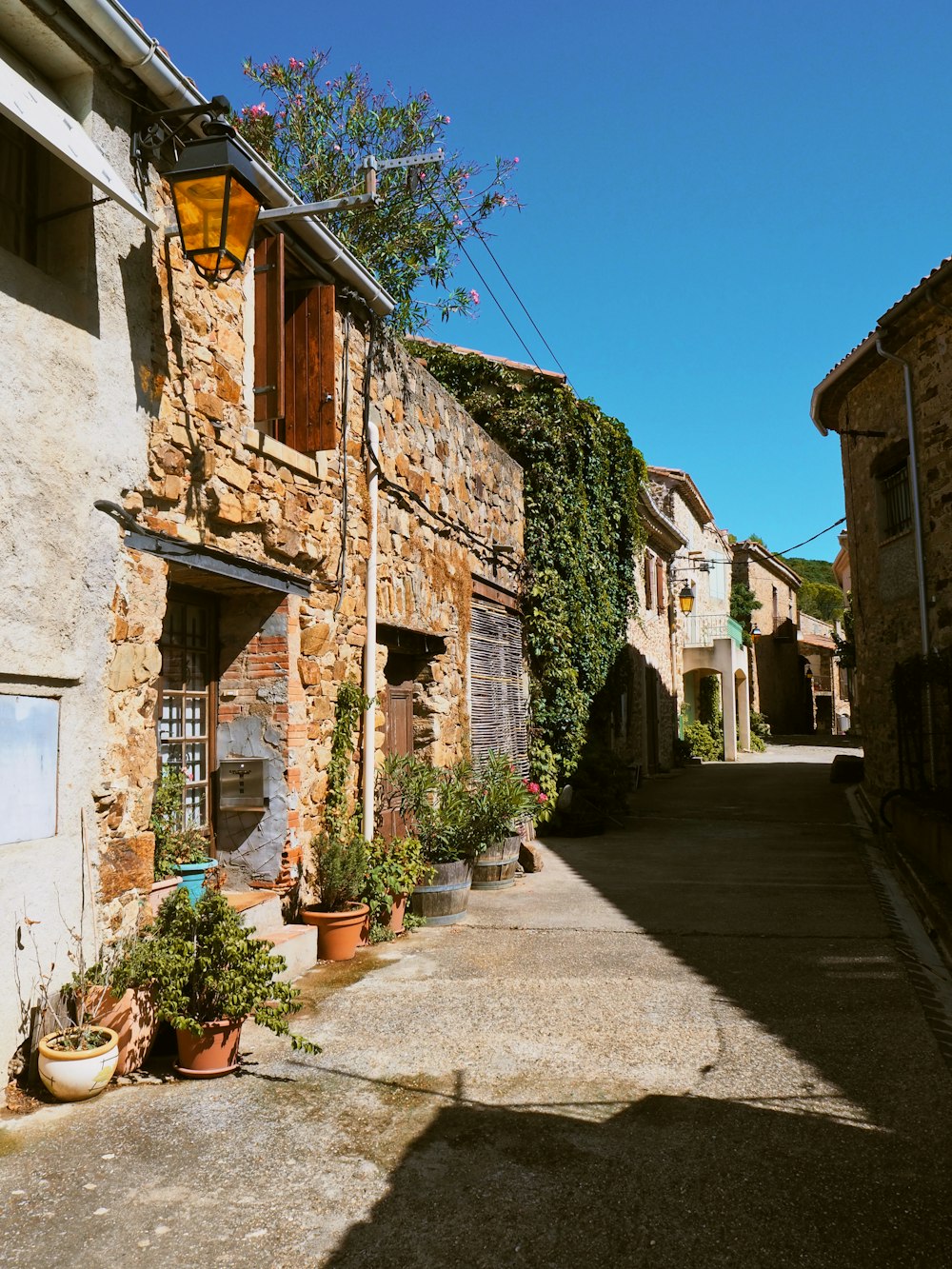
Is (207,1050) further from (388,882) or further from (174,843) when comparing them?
(388,882)

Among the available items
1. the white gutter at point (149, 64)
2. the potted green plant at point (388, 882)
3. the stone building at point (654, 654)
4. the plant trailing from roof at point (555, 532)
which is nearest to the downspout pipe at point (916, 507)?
the plant trailing from roof at point (555, 532)

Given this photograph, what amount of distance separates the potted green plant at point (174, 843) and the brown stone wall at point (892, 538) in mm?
9133

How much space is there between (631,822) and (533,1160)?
9.84 metres

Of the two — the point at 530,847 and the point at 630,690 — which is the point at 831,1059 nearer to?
the point at 530,847

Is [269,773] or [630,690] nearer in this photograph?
[269,773]

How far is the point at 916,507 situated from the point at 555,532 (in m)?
4.48

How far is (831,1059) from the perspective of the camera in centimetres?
422

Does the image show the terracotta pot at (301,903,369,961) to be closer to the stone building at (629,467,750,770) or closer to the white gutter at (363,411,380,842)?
the white gutter at (363,411,380,842)

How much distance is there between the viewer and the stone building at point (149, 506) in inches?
156

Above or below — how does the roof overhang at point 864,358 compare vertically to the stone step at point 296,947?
above

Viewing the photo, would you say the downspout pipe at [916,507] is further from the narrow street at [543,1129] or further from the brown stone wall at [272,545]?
the narrow street at [543,1129]

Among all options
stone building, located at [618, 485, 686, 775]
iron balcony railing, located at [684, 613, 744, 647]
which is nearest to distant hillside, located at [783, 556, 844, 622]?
iron balcony railing, located at [684, 613, 744, 647]

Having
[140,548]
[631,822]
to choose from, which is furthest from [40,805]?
[631,822]

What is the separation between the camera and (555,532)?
11.9m
